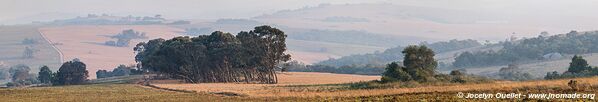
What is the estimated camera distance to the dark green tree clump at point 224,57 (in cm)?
12469

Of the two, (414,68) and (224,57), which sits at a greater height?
(224,57)

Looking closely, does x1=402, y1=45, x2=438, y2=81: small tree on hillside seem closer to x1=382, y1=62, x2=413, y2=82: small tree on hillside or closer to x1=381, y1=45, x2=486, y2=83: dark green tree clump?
x1=381, y1=45, x2=486, y2=83: dark green tree clump

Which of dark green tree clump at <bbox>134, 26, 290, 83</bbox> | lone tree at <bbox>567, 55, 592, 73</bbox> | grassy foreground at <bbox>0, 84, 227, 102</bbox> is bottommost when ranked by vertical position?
grassy foreground at <bbox>0, 84, 227, 102</bbox>

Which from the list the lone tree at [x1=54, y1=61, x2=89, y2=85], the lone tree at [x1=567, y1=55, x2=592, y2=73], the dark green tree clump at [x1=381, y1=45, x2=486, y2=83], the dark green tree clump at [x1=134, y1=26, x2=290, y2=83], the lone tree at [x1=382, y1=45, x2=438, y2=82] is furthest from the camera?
the lone tree at [x1=54, y1=61, x2=89, y2=85]

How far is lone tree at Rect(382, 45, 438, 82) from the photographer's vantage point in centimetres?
8538

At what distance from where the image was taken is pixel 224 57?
4995 inches

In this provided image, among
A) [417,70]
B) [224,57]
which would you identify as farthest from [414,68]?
[224,57]

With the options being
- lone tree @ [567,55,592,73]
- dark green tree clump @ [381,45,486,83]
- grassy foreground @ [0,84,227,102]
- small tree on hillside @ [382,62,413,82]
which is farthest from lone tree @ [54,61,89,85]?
lone tree @ [567,55,592,73]

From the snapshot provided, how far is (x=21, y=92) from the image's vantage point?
83625 mm

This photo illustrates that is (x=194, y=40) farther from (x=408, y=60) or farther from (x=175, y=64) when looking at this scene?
(x=408, y=60)

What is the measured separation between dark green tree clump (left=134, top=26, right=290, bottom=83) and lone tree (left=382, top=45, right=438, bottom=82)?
110 ft

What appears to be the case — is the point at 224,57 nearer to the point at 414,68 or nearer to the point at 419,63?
the point at 419,63

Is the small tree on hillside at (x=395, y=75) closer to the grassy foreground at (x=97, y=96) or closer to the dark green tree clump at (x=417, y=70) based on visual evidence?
the dark green tree clump at (x=417, y=70)

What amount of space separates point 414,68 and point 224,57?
150ft
